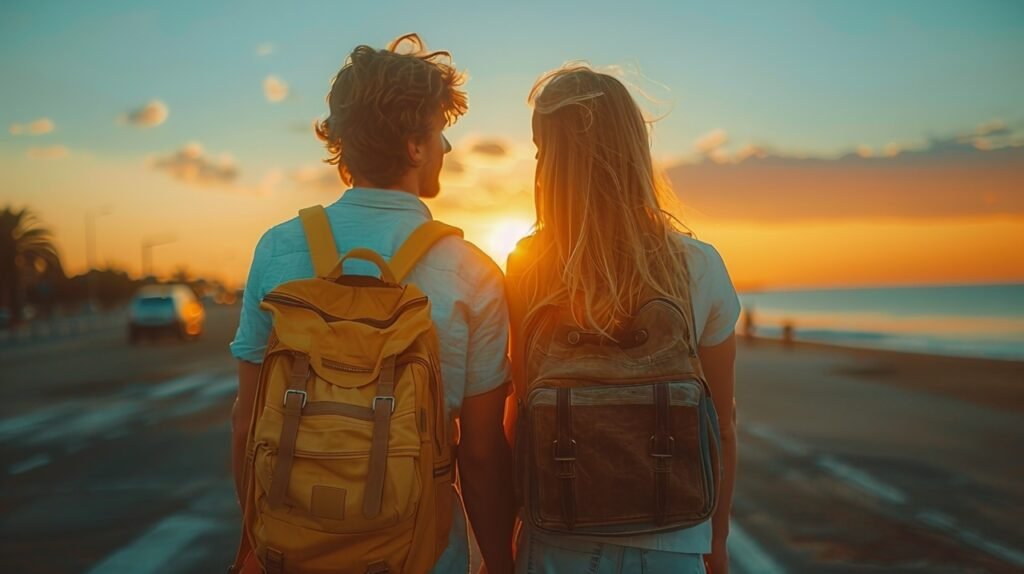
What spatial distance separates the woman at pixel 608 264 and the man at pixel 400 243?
11 centimetres

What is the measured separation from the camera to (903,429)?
1070 cm

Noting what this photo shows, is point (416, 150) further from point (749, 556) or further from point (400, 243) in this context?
point (749, 556)

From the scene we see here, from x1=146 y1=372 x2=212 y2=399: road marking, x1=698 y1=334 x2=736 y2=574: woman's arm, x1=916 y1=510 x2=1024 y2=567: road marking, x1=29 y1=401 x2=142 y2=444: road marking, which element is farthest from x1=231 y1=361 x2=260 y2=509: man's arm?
x1=146 y1=372 x2=212 y2=399: road marking

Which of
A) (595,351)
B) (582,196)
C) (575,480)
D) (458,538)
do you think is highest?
(582,196)

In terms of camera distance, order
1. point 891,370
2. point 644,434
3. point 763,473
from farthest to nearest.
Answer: point 891,370 < point 763,473 < point 644,434

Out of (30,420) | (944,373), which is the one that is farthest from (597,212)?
(944,373)

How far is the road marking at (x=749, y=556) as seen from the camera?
5.18 meters

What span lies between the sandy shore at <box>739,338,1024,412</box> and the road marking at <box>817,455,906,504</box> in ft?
18.5

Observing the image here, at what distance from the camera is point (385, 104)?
7.25 ft

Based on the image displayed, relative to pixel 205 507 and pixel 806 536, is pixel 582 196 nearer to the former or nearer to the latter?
pixel 806 536

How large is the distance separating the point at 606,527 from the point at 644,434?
9.3 inches

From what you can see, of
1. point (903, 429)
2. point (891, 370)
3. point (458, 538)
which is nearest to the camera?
point (458, 538)

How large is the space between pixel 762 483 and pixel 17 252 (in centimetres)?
5085

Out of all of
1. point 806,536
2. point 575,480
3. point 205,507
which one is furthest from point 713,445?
point 205,507
